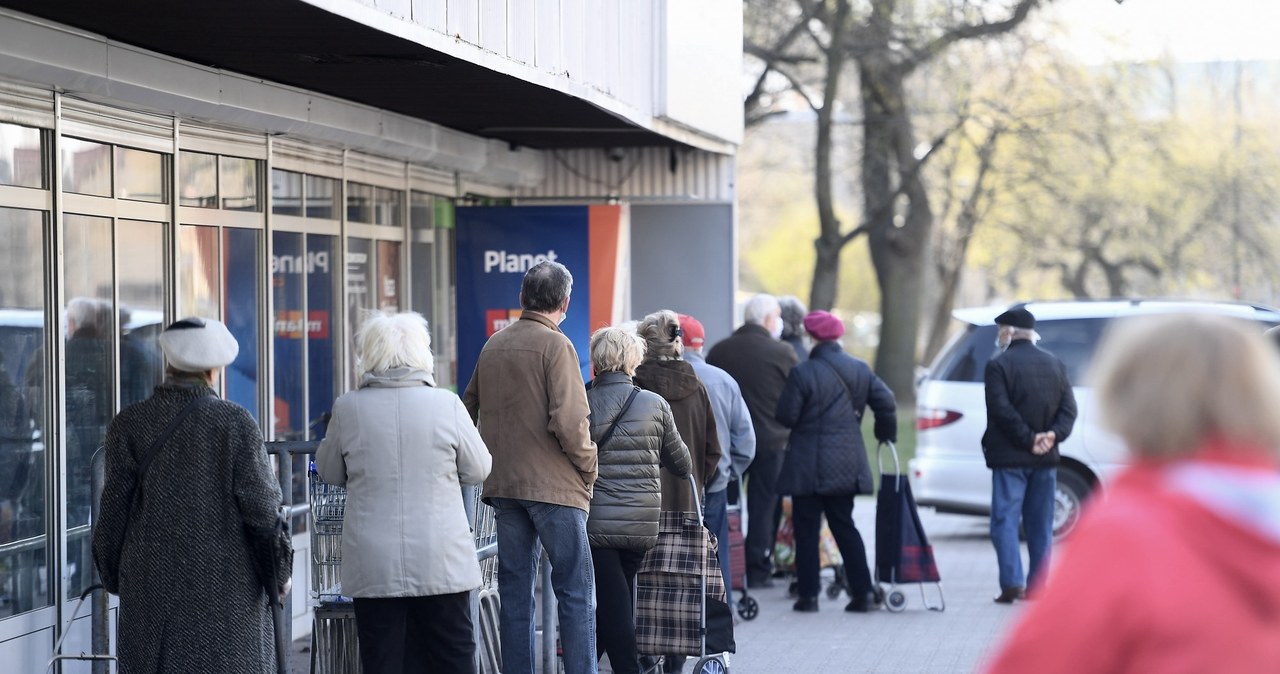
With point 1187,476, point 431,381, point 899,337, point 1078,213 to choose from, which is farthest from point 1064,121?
point 1187,476

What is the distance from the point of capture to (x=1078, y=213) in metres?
36.5

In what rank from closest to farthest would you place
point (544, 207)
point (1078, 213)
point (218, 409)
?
point (218, 409) → point (544, 207) → point (1078, 213)

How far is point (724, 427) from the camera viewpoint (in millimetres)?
8703

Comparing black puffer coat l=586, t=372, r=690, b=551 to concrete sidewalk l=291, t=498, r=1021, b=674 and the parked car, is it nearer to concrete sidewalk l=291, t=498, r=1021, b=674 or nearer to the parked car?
concrete sidewalk l=291, t=498, r=1021, b=674

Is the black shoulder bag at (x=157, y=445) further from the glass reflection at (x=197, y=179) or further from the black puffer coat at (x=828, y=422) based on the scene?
the black puffer coat at (x=828, y=422)

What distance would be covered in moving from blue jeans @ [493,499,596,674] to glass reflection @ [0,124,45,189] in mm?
2384

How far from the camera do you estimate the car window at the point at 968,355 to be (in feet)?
41.1

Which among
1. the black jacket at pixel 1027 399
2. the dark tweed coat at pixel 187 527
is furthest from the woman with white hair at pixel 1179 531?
the black jacket at pixel 1027 399

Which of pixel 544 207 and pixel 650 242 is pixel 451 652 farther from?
pixel 650 242

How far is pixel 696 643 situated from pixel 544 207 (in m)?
4.59

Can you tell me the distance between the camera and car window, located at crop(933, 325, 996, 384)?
494 inches

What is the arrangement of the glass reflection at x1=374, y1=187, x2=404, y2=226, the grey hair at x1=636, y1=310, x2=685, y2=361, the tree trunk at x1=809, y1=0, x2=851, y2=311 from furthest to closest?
the tree trunk at x1=809, y1=0, x2=851, y2=311 → the glass reflection at x1=374, y1=187, x2=404, y2=226 → the grey hair at x1=636, y1=310, x2=685, y2=361

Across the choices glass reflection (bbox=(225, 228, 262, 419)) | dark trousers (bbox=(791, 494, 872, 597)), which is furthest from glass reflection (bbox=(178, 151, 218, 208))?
dark trousers (bbox=(791, 494, 872, 597))

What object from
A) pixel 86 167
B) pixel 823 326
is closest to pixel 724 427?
pixel 823 326
